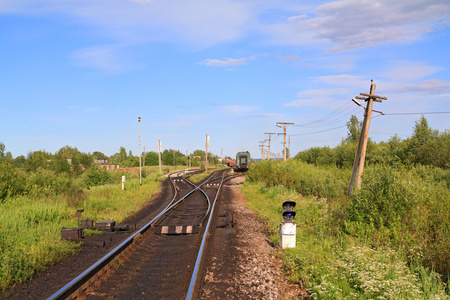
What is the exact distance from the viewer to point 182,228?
10.4 meters

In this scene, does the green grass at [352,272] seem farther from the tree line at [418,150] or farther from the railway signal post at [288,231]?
the tree line at [418,150]

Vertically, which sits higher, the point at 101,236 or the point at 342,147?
the point at 342,147

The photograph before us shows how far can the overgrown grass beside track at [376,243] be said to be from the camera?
5.39m

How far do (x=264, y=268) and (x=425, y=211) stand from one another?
18.1 feet

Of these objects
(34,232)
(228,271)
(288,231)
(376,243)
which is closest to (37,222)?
(34,232)

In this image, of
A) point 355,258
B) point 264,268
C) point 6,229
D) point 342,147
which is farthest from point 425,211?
point 342,147

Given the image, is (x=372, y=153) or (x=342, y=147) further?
→ (x=342, y=147)

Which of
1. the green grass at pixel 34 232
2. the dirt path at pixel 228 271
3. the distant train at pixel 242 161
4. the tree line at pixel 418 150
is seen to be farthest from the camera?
the distant train at pixel 242 161

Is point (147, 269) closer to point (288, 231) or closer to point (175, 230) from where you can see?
point (288, 231)

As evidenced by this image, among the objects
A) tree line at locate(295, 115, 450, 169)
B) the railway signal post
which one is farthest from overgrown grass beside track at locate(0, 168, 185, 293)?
tree line at locate(295, 115, 450, 169)

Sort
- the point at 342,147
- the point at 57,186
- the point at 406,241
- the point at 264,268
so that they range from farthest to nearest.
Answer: the point at 342,147
the point at 57,186
the point at 406,241
the point at 264,268

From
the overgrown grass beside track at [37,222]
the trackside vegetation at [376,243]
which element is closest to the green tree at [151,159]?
the overgrown grass beside track at [37,222]

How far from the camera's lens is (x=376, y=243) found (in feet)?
27.7

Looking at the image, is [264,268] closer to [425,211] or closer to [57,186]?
[425,211]
